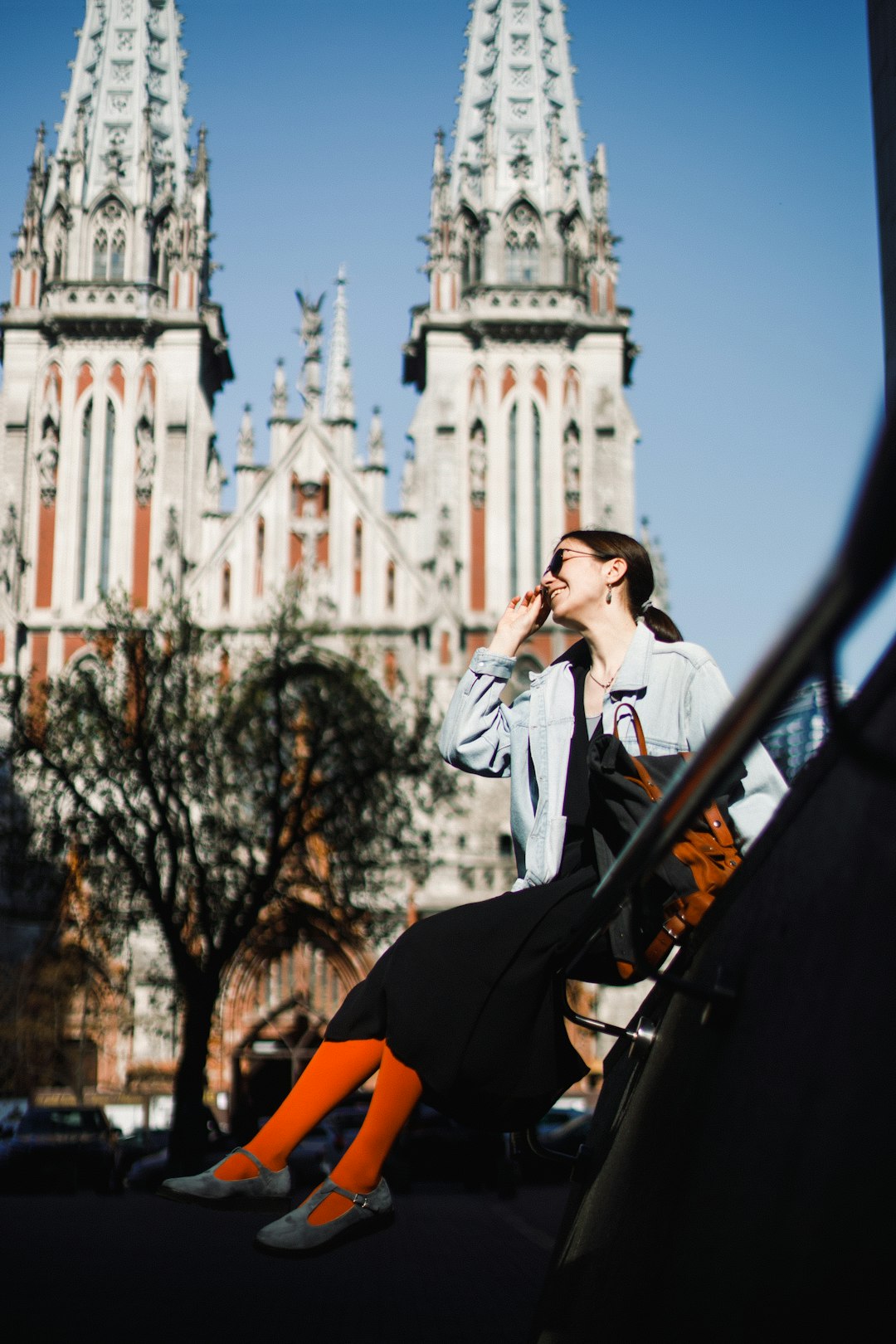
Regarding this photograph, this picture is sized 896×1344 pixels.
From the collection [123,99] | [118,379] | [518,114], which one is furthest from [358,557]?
[123,99]

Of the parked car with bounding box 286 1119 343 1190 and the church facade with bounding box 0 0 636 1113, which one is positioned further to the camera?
the church facade with bounding box 0 0 636 1113

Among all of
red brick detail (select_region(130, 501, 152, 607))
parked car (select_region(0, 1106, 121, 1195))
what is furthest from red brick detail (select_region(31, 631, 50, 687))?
parked car (select_region(0, 1106, 121, 1195))

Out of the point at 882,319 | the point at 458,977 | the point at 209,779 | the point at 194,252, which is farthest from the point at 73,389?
the point at 458,977

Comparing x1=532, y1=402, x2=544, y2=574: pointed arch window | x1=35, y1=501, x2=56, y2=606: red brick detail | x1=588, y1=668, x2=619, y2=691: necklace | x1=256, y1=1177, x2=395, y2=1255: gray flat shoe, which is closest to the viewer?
x1=256, y1=1177, x2=395, y2=1255: gray flat shoe

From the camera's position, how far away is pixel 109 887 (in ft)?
76.8

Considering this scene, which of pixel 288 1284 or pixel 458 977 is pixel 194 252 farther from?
pixel 458 977

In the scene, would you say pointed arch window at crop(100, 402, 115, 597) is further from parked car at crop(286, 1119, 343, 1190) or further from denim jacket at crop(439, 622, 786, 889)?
denim jacket at crop(439, 622, 786, 889)

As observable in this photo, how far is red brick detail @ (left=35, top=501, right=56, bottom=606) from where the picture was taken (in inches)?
1293

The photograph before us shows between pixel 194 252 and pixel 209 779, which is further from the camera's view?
pixel 194 252

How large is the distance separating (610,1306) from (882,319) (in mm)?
4896

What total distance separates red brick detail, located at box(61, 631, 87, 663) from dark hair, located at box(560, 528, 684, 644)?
29794mm

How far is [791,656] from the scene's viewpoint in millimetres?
1673

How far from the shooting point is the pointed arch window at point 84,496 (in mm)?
33000

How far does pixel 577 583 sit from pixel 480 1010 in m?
1.11
